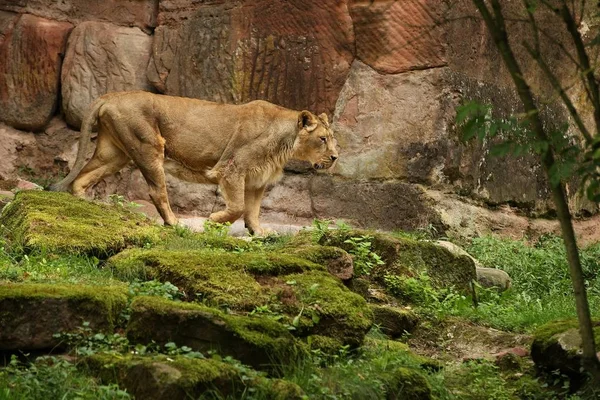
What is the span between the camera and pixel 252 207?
12781 millimetres

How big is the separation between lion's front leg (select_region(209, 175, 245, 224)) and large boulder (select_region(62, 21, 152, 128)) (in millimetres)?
3166

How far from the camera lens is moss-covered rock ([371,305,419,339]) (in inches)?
310

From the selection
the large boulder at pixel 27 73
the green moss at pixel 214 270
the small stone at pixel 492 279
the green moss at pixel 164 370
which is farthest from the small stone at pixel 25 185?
the green moss at pixel 164 370

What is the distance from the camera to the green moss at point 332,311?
6.79m

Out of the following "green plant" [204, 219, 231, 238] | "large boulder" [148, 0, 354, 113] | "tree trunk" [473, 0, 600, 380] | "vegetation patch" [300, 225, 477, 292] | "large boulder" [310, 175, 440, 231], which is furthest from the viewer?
"large boulder" [148, 0, 354, 113]

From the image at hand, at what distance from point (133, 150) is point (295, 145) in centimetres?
207

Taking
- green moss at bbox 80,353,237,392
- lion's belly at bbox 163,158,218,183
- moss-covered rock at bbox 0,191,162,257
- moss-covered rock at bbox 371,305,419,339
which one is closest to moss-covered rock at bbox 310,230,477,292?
moss-covered rock at bbox 371,305,419,339

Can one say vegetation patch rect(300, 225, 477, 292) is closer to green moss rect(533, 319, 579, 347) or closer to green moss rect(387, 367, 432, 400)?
green moss rect(533, 319, 579, 347)

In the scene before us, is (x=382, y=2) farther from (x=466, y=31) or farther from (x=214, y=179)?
(x=214, y=179)

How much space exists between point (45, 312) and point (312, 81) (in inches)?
332

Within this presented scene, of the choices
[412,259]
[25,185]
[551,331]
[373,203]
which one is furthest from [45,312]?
[373,203]

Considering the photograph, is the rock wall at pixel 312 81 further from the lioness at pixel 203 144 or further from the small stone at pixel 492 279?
the small stone at pixel 492 279

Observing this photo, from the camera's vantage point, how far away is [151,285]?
23.0 feet

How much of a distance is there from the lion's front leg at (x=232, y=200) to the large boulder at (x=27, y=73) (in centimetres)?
373
